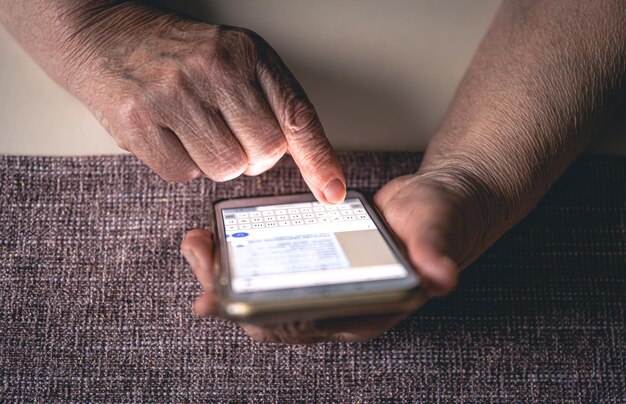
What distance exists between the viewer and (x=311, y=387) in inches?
23.1

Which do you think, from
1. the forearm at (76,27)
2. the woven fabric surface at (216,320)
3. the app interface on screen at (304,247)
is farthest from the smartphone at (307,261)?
the forearm at (76,27)

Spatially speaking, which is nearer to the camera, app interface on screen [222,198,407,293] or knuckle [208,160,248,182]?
app interface on screen [222,198,407,293]

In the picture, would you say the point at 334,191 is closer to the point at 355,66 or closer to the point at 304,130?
the point at 304,130

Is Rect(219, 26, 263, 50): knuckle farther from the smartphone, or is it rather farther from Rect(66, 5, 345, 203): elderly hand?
the smartphone

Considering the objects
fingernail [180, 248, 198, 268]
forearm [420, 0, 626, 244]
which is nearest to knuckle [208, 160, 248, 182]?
fingernail [180, 248, 198, 268]

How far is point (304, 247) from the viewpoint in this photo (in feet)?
1.52

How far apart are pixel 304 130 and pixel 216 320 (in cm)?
25

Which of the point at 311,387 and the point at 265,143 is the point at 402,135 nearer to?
the point at 265,143

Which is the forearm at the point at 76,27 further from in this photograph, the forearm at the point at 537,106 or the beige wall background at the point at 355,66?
the forearm at the point at 537,106

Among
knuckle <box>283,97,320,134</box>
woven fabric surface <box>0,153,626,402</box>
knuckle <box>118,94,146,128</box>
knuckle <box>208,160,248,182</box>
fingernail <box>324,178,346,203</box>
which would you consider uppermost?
knuckle <box>283,97,320,134</box>

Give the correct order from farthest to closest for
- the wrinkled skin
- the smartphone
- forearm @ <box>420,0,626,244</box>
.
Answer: forearm @ <box>420,0,626,244</box> < the wrinkled skin < the smartphone

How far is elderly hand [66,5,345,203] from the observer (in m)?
0.52

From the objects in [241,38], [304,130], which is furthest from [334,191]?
[241,38]

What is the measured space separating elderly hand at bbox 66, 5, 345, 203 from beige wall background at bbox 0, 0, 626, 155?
12 centimetres
